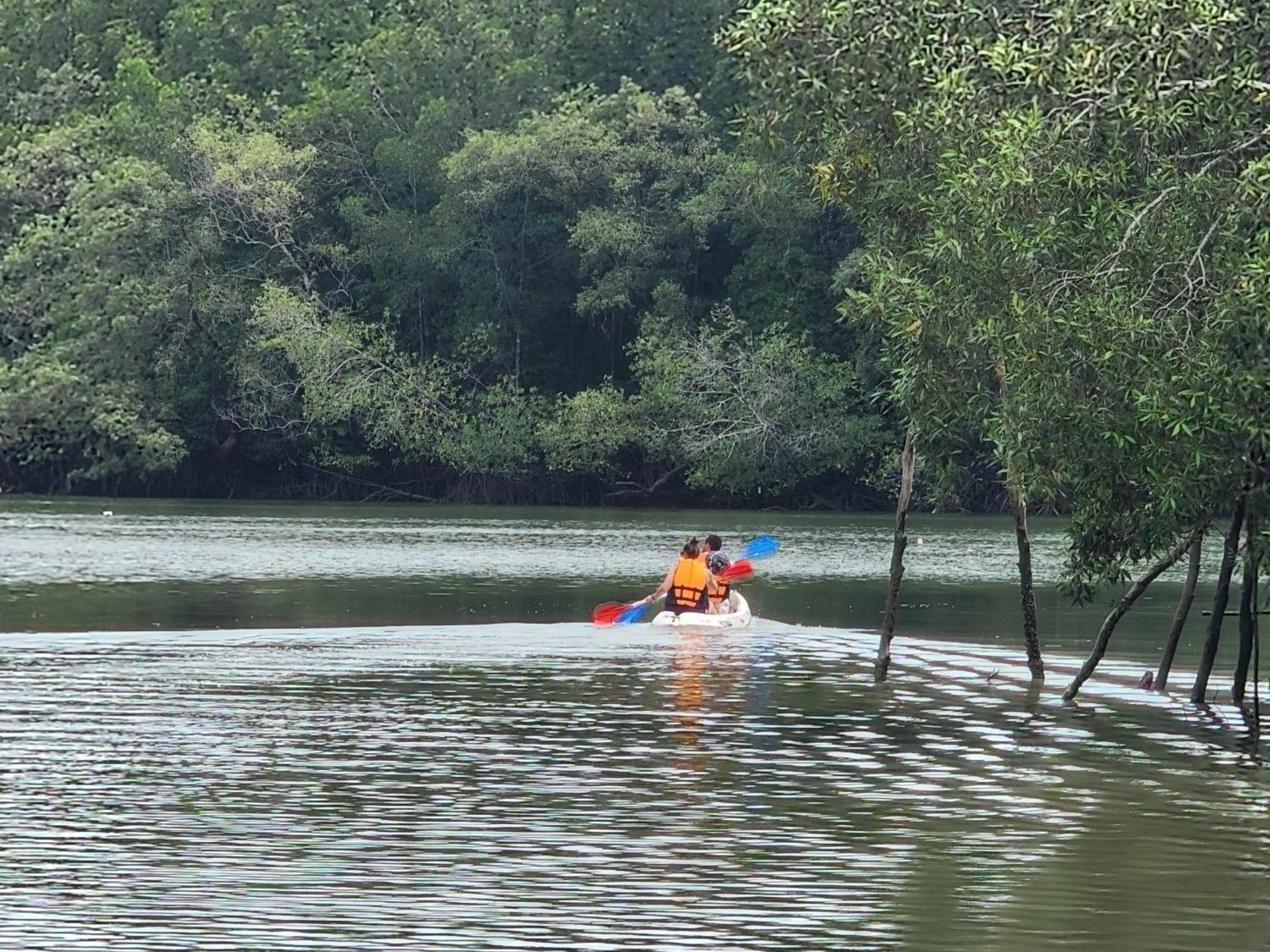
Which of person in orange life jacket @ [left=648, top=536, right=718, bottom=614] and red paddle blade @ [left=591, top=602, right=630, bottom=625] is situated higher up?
person in orange life jacket @ [left=648, top=536, right=718, bottom=614]

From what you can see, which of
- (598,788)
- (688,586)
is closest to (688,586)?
(688,586)

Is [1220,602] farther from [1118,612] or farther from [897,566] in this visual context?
[897,566]

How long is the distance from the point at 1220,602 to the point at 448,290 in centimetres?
7288

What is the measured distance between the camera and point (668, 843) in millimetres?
17219

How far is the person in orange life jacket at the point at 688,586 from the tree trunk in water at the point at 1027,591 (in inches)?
322

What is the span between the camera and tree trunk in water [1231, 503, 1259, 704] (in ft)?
75.9

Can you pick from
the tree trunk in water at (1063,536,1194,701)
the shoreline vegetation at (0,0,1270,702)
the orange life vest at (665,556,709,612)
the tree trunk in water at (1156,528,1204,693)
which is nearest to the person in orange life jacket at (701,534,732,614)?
the orange life vest at (665,556,709,612)

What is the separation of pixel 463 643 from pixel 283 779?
48.2 ft

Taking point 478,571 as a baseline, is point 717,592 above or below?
above

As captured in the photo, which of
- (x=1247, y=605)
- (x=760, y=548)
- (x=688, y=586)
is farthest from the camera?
(x=760, y=548)

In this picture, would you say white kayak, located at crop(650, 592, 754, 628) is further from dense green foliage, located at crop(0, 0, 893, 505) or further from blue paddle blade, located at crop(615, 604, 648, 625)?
dense green foliage, located at crop(0, 0, 893, 505)

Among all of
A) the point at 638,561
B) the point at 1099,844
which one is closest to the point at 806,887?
the point at 1099,844

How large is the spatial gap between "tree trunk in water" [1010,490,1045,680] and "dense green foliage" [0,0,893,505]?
55.7m

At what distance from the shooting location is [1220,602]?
26.0 metres
